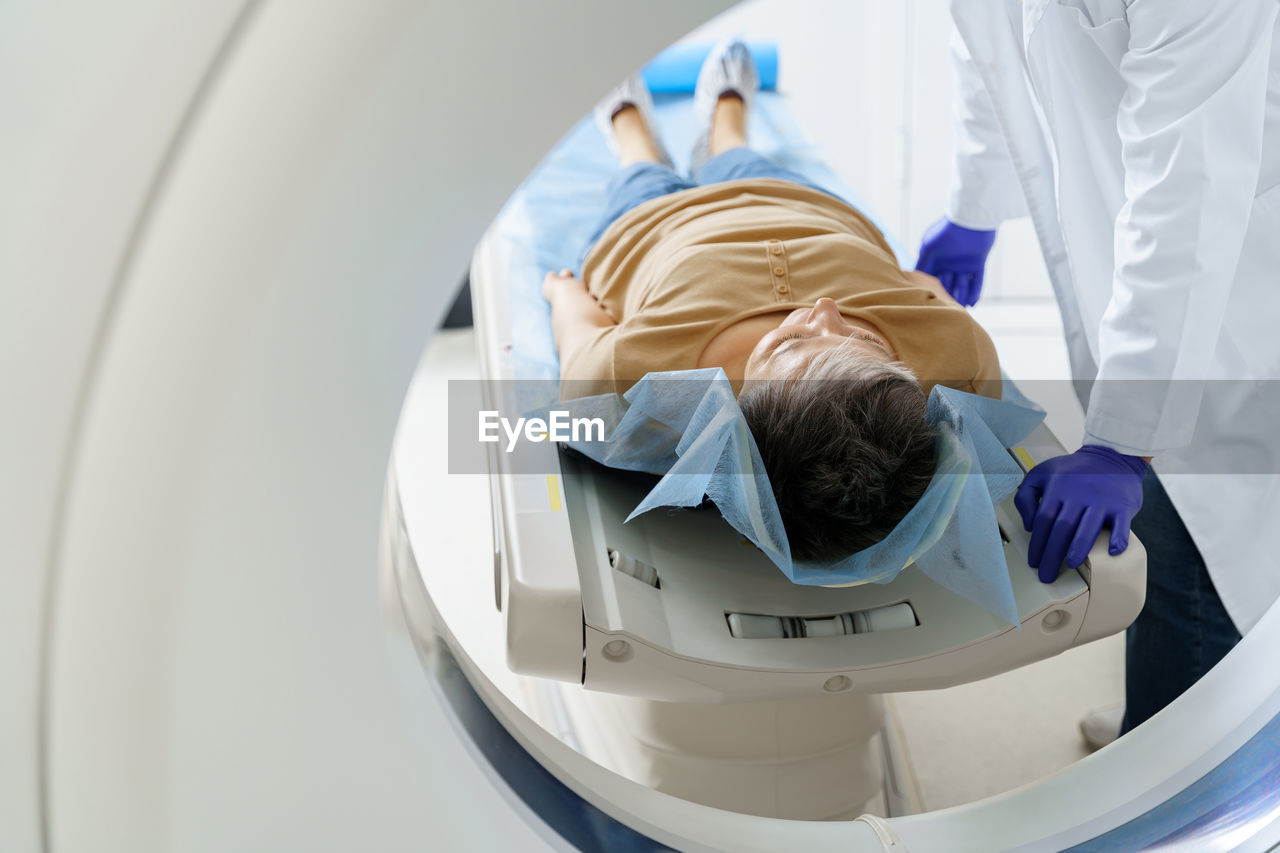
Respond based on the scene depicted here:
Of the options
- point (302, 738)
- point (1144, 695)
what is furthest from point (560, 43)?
point (1144, 695)

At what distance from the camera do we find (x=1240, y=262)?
1163 mm

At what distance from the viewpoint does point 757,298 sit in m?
1.33

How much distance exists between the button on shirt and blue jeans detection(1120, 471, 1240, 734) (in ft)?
1.07

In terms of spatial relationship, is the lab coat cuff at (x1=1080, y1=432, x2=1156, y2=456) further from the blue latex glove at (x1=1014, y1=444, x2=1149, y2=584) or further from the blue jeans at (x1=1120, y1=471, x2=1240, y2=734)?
the blue jeans at (x1=1120, y1=471, x2=1240, y2=734)

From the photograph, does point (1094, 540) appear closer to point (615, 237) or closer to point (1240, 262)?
point (1240, 262)

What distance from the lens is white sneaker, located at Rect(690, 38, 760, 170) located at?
2.39 metres

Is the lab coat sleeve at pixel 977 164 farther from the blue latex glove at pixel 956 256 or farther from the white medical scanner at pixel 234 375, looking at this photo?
the white medical scanner at pixel 234 375

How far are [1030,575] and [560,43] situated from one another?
0.86 metres

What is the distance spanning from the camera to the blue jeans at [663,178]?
189 centimetres

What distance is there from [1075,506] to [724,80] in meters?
1.73

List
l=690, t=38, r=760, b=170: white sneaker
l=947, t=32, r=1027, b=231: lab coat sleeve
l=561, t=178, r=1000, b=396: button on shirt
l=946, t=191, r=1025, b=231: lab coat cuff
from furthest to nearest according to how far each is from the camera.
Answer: l=690, t=38, r=760, b=170: white sneaker → l=946, t=191, r=1025, b=231: lab coat cuff → l=947, t=32, r=1027, b=231: lab coat sleeve → l=561, t=178, r=1000, b=396: button on shirt

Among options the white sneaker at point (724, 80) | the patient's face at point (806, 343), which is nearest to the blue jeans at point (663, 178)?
the white sneaker at point (724, 80)

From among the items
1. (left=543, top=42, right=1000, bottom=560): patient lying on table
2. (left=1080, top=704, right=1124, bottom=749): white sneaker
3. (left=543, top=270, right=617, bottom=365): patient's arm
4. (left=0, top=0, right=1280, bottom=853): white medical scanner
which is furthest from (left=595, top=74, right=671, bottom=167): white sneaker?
(left=0, top=0, right=1280, bottom=853): white medical scanner

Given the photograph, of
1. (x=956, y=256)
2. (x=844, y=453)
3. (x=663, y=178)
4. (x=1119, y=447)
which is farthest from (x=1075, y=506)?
(x=663, y=178)
